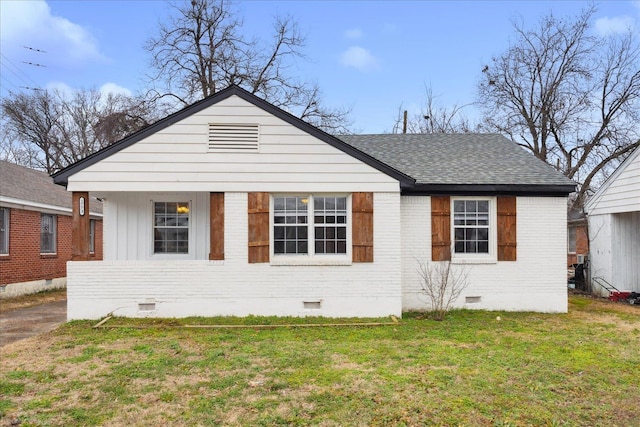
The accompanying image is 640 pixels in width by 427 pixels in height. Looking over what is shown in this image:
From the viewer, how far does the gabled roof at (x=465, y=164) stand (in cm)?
994

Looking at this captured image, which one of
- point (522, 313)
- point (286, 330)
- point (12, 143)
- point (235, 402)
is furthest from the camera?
point (12, 143)

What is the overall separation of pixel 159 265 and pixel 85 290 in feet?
5.31

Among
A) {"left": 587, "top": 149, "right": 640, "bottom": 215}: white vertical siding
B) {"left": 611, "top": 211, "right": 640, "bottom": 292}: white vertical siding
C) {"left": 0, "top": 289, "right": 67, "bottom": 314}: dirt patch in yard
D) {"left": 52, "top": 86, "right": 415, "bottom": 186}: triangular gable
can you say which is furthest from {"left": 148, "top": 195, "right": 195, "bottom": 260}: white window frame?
{"left": 611, "top": 211, "right": 640, "bottom": 292}: white vertical siding

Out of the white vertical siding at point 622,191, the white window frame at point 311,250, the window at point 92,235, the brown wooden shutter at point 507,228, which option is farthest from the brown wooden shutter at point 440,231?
the window at point 92,235

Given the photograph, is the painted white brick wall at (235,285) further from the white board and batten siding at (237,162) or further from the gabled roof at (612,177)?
the gabled roof at (612,177)

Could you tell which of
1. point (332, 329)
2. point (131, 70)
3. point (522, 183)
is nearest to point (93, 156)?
point (332, 329)

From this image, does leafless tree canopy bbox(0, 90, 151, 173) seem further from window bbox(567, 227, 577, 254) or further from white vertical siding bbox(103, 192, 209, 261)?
window bbox(567, 227, 577, 254)

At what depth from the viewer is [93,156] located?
8.78 metres

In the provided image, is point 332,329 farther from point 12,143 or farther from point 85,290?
point 12,143

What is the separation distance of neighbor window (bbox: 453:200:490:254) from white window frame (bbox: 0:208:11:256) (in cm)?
1336

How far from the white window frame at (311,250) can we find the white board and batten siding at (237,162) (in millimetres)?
229

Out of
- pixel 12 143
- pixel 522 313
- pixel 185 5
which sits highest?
pixel 185 5

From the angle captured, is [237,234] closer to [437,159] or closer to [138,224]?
[138,224]

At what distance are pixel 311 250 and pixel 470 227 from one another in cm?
401
